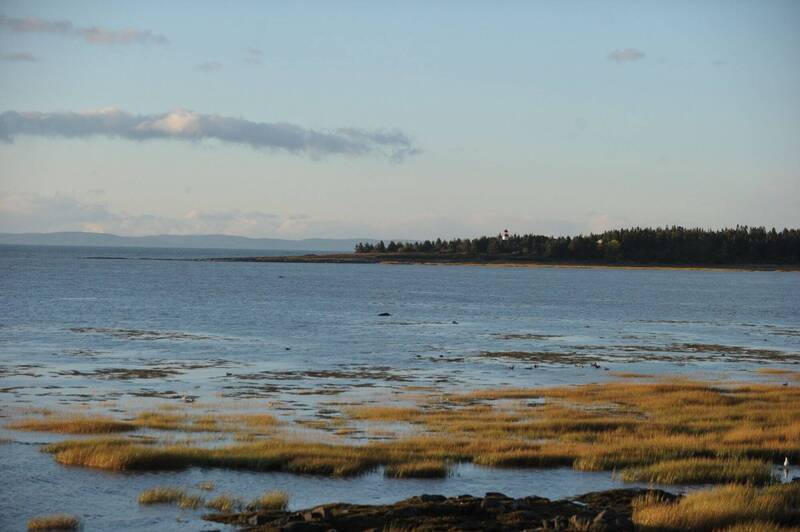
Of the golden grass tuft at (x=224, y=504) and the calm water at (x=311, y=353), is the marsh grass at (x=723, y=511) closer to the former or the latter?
the calm water at (x=311, y=353)

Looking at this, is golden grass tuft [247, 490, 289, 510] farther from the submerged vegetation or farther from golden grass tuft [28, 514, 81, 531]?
golden grass tuft [28, 514, 81, 531]

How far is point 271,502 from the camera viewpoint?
24172 millimetres

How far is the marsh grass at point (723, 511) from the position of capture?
21.7 meters

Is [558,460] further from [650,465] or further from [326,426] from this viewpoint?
[326,426]

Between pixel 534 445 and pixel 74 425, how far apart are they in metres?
15.5

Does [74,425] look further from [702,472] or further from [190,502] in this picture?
[702,472]

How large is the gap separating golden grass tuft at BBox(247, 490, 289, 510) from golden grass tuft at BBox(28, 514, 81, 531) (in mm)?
3972

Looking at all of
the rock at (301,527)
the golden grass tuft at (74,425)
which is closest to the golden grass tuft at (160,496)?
the rock at (301,527)

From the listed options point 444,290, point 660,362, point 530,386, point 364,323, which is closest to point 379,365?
point 530,386

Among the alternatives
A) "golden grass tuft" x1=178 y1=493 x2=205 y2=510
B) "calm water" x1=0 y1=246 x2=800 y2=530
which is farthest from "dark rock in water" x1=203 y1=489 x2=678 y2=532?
"calm water" x1=0 y1=246 x2=800 y2=530

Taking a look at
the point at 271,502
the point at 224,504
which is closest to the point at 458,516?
the point at 271,502

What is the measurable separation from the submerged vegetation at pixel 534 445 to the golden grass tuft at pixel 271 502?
356 centimetres

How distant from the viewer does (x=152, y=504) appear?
80.3 feet

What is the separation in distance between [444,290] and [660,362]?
10678cm
